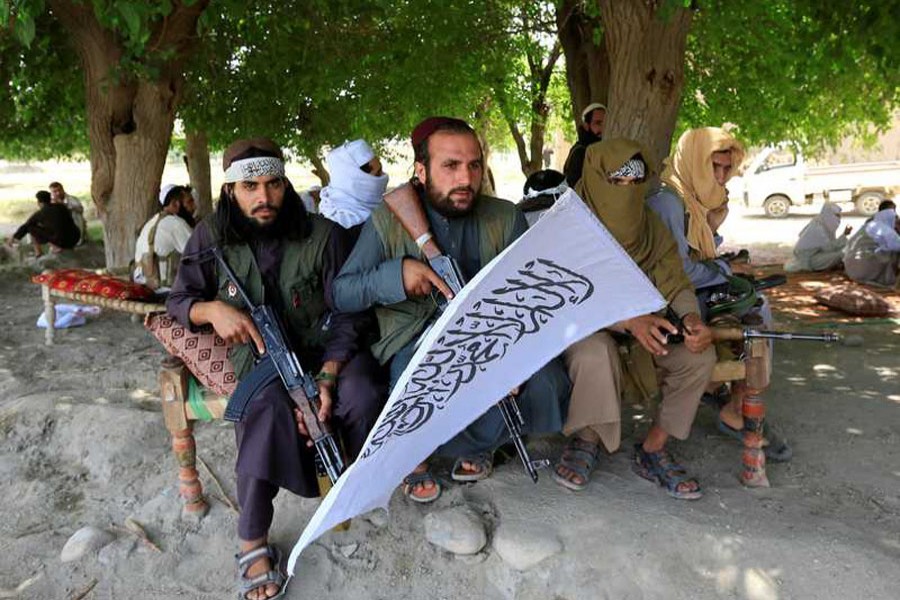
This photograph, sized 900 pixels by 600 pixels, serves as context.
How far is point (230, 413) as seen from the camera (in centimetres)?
271

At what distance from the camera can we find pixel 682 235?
347 cm

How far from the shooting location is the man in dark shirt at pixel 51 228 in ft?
36.7

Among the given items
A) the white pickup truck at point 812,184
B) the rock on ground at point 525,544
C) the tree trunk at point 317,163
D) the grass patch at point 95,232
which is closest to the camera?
the rock on ground at point 525,544

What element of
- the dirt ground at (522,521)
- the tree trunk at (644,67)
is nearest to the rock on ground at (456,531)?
the dirt ground at (522,521)

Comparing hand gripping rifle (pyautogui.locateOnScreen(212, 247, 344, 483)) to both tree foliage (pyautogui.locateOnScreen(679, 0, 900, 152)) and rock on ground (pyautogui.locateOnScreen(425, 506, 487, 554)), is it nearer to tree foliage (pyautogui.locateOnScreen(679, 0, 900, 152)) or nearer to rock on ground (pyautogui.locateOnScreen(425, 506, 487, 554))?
rock on ground (pyautogui.locateOnScreen(425, 506, 487, 554))

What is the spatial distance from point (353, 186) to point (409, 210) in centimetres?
124

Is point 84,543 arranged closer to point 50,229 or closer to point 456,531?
point 456,531

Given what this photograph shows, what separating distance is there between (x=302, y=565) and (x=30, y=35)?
2567 millimetres

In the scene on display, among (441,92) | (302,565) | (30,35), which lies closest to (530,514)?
(302,565)

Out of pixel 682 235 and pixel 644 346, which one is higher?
pixel 682 235

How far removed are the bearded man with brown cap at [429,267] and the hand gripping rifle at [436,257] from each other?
Result: 0.02 meters

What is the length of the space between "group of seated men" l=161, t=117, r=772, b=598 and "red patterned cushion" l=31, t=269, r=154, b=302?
2358 millimetres

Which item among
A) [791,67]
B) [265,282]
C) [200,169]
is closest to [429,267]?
[265,282]

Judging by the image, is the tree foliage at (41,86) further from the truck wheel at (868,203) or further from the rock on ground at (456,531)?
the truck wheel at (868,203)
